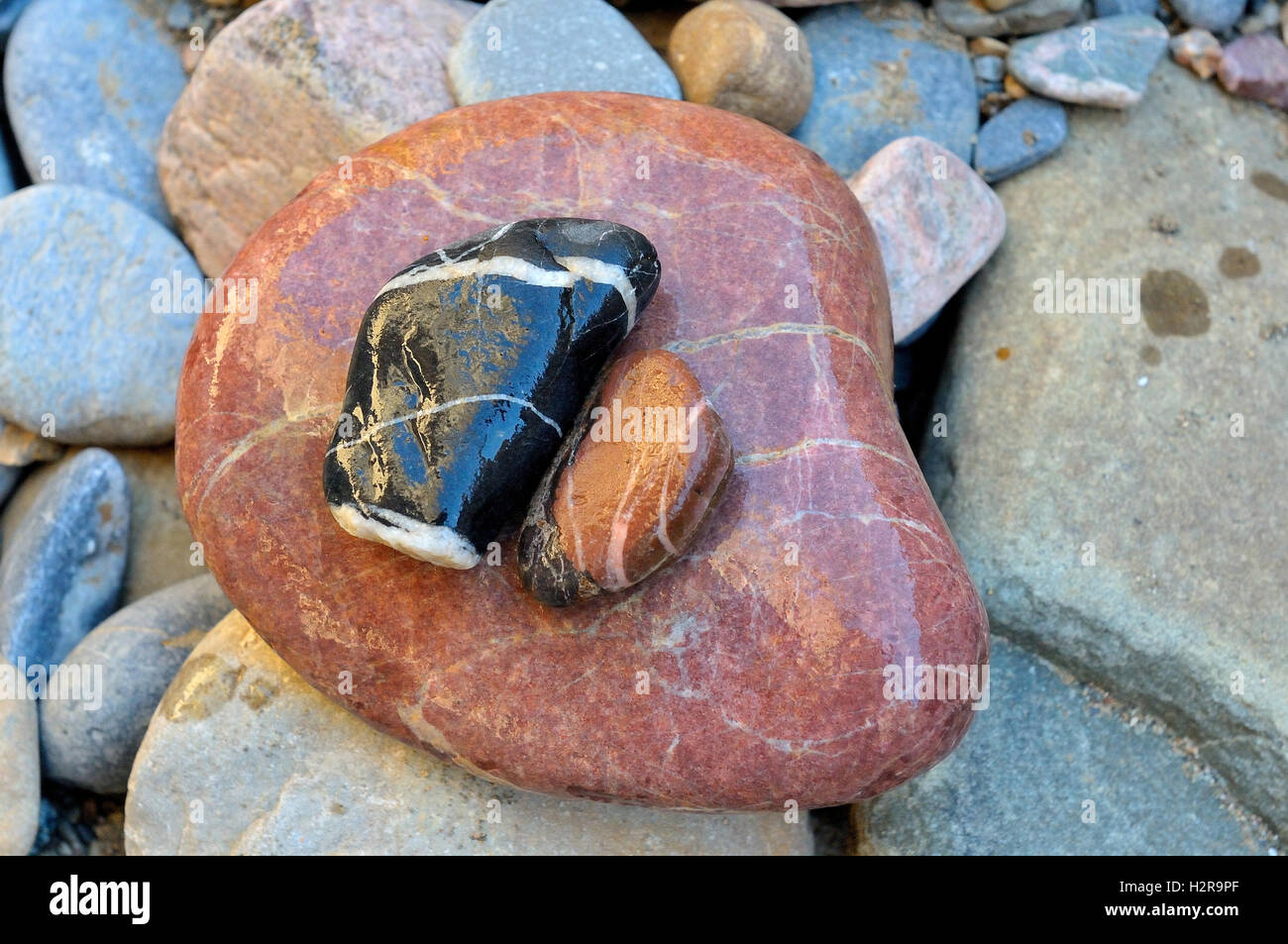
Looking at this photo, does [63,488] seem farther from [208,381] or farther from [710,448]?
[710,448]

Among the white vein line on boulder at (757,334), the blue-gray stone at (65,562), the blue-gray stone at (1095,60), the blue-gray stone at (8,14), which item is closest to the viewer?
the white vein line on boulder at (757,334)

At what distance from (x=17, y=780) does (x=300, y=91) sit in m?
2.60

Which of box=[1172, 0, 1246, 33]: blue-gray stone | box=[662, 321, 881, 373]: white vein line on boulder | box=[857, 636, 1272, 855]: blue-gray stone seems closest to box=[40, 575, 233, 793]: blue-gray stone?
box=[662, 321, 881, 373]: white vein line on boulder

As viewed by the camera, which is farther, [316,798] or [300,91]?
[300,91]

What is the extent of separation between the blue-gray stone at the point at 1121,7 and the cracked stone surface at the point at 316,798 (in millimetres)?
3563

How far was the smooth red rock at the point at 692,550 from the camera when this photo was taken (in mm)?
2773

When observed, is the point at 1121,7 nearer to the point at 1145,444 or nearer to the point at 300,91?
the point at 1145,444

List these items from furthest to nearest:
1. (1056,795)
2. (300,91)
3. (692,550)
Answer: (300,91) → (1056,795) → (692,550)

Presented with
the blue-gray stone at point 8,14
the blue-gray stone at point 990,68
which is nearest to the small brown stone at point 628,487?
the blue-gray stone at point 990,68

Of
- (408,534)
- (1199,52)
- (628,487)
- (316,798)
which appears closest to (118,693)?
(316,798)

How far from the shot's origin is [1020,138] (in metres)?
4.09

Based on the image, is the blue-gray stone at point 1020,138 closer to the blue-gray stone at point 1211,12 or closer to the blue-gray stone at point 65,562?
the blue-gray stone at point 1211,12

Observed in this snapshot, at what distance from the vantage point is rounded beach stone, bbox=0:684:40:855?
3445 mm

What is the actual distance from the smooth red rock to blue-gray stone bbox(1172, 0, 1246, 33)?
7.40 ft
